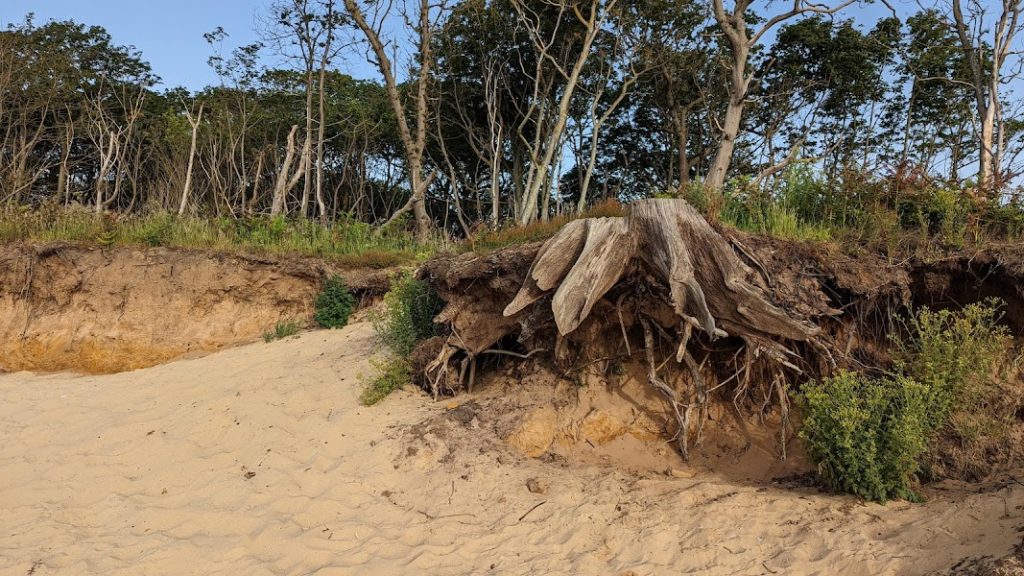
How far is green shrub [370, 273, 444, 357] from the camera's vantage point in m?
6.86

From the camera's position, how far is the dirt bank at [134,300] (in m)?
10.7

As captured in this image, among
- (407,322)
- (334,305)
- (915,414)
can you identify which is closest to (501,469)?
(407,322)

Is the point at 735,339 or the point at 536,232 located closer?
the point at 735,339

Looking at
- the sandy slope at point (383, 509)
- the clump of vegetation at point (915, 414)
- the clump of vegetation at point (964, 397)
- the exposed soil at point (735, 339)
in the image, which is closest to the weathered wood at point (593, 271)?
the exposed soil at point (735, 339)

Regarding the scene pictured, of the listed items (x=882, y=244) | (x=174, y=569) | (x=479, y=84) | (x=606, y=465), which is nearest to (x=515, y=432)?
(x=606, y=465)

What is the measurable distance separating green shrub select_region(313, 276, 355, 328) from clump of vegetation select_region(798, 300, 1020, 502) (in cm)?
728

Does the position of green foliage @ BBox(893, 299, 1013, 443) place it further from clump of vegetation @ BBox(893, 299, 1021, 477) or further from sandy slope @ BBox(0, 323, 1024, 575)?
sandy slope @ BBox(0, 323, 1024, 575)

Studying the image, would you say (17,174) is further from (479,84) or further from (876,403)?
(876,403)

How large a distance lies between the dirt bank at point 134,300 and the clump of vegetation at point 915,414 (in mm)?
7996

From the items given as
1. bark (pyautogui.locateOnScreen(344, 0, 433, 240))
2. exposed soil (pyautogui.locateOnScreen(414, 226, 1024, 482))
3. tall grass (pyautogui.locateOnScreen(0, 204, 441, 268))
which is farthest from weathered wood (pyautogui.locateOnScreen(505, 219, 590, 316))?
bark (pyautogui.locateOnScreen(344, 0, 433, 240))

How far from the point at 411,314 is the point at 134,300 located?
268 inches

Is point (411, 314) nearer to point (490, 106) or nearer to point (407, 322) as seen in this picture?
point (407, 322)

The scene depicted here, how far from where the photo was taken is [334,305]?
9.95m

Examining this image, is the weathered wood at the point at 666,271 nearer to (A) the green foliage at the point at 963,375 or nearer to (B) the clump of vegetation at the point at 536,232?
(B) the clump of vegetation at the point at 536,232
